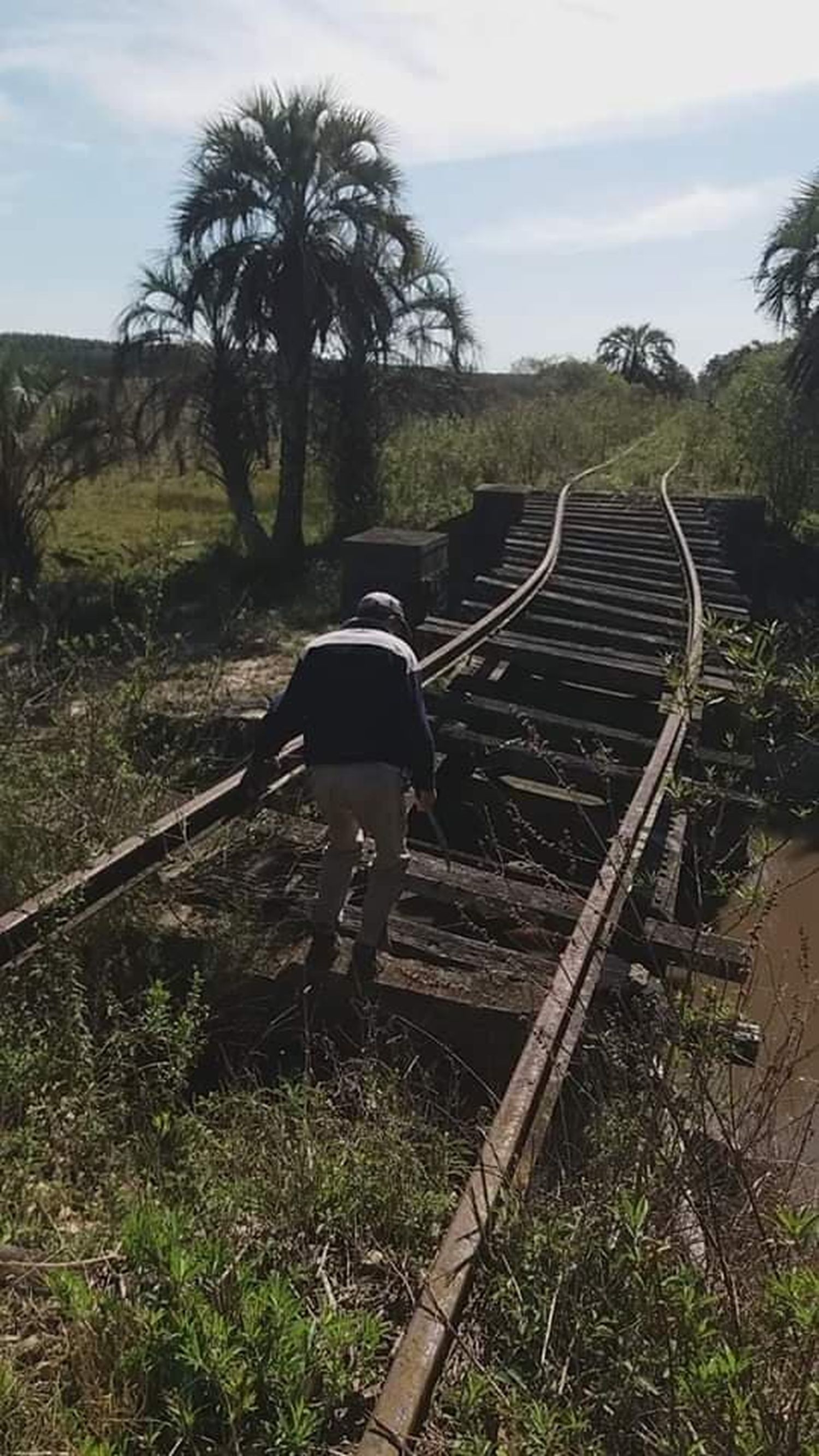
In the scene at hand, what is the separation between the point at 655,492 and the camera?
16.6 m

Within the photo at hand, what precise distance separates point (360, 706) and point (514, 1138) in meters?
1.92

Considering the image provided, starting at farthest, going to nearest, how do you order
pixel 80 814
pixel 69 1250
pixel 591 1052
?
1. pixel 80 814
2. pixel 591 1052
3. pixel 69 1250

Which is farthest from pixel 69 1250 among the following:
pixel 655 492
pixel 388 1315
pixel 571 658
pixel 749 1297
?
pixel 655 492

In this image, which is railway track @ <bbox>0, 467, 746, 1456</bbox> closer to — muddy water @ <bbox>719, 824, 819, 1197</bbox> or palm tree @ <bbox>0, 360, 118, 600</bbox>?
muddy water @ <bbox>719, 824, 819, 1197</bbox>

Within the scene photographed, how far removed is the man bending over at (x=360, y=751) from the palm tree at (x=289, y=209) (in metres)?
13.5

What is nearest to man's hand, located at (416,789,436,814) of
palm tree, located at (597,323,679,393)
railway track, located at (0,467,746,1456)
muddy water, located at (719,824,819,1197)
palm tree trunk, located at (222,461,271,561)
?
railway track, located at (0,467,746,1456)

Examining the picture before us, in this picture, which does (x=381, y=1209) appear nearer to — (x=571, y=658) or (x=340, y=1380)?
(x=340, y=1380)

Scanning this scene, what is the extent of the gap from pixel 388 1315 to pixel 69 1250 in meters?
0.78

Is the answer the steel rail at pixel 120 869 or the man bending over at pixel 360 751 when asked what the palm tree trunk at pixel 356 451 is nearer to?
the steel rail at pixel 120 869

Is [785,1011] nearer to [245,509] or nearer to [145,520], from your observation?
[245,509]

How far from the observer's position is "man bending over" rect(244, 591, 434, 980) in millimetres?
4625

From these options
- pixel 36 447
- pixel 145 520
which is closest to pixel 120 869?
pixel 36 447

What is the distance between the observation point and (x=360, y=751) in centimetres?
464

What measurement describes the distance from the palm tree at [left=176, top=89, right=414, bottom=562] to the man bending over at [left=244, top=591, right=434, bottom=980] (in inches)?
532
